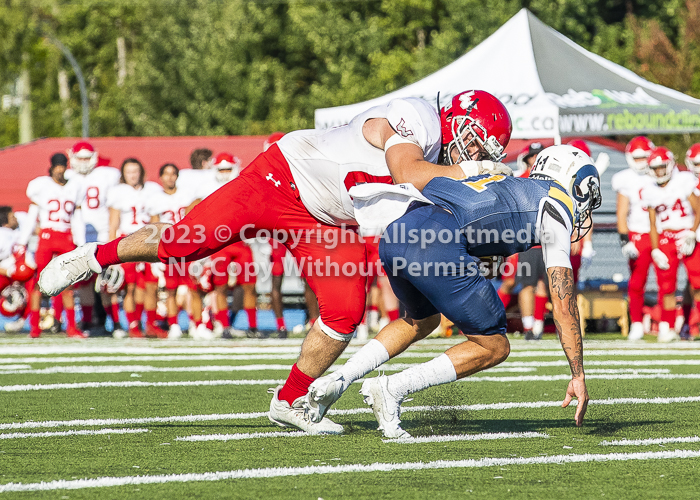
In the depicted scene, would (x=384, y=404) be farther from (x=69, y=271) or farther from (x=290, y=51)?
(x=290, y=51)

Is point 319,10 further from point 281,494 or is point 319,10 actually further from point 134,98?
point 281,494

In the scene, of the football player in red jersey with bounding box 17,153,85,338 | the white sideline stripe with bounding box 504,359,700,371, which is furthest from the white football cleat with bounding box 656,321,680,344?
the football player in red jersey with bounding box 17,153,85,338

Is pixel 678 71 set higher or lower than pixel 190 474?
higher

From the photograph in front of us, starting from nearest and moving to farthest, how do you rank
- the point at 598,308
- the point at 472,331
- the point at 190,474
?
the point at 190,474 → the point at 472,331 → the point at 598,308

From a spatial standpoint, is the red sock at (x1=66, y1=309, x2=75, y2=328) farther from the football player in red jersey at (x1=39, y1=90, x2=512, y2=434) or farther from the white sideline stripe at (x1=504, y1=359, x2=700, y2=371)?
the football player in red jersey at (x1=39, y1=90, x2=512, y2=434)

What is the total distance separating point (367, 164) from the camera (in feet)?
15.4

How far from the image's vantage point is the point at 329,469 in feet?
12.4

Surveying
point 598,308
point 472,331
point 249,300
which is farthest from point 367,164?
point 598,308

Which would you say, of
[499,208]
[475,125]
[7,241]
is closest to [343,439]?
[499,208]

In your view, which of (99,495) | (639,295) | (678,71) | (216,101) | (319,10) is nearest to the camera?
(99,495)

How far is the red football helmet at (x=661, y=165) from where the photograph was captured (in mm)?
10453

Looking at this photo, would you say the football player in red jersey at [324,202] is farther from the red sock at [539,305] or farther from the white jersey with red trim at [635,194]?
the white jersey with red trim at [635,194]

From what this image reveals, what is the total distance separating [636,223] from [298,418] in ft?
22.4

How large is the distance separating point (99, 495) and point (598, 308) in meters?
8.72
